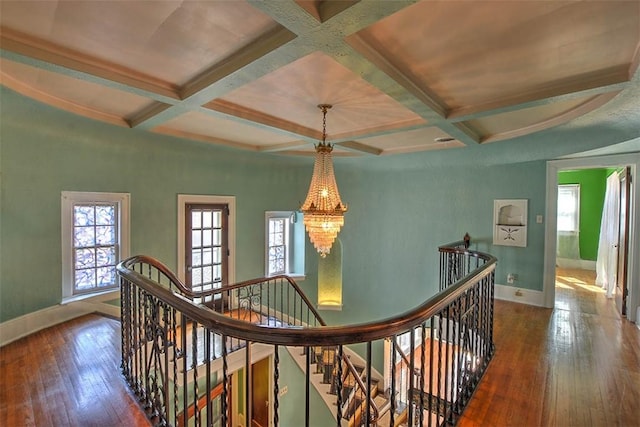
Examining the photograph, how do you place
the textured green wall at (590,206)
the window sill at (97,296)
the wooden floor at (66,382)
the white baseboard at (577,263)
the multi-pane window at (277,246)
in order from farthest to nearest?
the white baseboard at (577,263) < the textured green wall at (590,206) < the multi-pane window at (277,246) < the window sill at (97,296) < the wooden floor at (66,382)

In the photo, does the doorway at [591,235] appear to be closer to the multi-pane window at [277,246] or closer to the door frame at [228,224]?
the multi-pane window at [277,246]

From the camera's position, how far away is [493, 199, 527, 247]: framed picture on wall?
16.3ft

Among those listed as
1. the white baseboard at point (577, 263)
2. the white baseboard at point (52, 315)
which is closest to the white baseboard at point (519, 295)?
the white baseboard at point (577, 263)

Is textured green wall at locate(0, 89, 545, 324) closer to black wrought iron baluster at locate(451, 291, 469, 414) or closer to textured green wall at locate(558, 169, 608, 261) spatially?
black wrought iron baluster at locate(451, 291, 469, 414)

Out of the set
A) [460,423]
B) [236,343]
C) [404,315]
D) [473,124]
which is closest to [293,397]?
[236,343]

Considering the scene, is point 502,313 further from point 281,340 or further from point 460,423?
point 281,340

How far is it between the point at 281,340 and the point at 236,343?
11.0 feet

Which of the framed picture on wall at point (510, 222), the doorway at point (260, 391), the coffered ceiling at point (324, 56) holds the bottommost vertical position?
the doorway at point (260, 391)

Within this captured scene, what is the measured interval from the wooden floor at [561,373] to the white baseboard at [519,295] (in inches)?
15.7

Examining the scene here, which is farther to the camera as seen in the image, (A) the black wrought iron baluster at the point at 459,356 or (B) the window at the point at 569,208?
(B) the window at the point at 569,208

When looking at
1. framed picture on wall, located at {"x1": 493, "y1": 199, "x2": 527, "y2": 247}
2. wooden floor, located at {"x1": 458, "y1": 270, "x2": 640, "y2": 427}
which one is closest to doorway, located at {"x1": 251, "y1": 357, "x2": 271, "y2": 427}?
wooden floor, located at {"x1": 458, "y1": 270, "x2": 640, "y2": 427}

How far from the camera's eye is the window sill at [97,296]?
3.76 m

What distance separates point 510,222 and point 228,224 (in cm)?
524

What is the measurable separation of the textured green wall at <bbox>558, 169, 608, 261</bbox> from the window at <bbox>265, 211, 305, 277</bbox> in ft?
23.7
